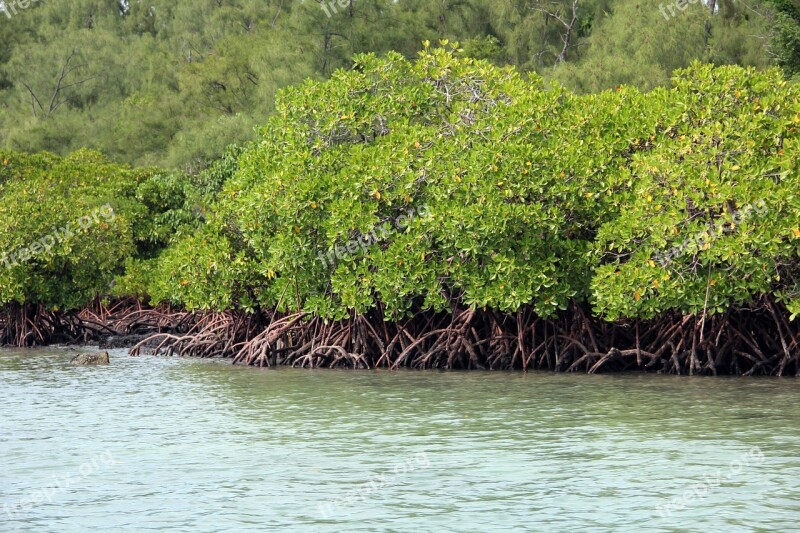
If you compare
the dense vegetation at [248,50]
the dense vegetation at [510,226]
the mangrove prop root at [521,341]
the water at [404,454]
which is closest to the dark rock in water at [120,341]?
the mangrove prop root at [521,341]

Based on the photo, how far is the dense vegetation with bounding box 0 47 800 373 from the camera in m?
17.9

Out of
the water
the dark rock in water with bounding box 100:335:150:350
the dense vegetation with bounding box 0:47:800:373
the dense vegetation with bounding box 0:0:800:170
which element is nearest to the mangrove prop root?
the dense vegetation with bounding box 0:47:800:373

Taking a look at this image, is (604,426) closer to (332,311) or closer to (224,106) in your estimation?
(332,311)

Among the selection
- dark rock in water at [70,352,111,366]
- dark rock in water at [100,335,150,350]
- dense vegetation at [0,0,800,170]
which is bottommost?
dark rock in water at [70,352,111,366]

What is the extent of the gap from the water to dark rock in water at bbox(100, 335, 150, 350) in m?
7.65

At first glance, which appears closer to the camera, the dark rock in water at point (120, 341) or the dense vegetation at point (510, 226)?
the dense vegetation at point (510, 226)

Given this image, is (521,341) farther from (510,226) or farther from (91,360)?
(91,360)

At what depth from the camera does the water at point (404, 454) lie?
33.0 ft

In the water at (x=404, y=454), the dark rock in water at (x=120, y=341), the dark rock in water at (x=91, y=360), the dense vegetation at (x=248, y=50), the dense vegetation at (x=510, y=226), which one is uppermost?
the dense vegetation at (x=248, y=50)

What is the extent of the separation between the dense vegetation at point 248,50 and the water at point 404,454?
621 inches

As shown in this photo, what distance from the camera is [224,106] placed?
158 ft

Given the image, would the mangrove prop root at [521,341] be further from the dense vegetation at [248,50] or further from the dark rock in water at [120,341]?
the dense vegetation at [248,50]

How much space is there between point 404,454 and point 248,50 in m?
36.8

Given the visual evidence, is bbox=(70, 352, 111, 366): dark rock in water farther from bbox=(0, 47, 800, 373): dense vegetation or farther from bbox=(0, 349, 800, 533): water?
bbox=(0, 349, 800, 533): water
